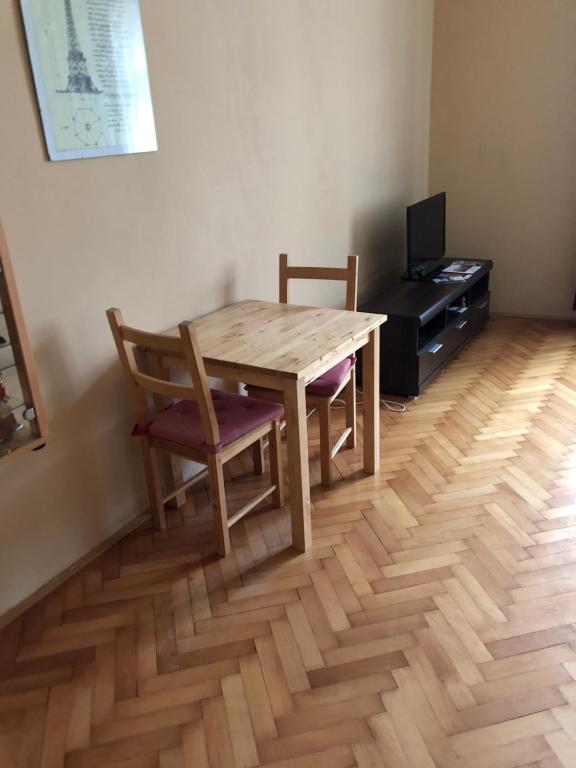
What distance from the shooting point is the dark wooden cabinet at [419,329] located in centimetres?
348

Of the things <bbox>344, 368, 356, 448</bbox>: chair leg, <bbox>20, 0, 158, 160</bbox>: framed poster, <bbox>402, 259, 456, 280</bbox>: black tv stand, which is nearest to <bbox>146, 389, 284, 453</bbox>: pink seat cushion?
<bbox>344, 368, 356, 448</bbox>: chair leg

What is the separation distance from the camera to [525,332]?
457 cm

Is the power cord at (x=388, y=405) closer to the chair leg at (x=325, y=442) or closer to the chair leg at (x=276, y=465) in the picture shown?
the chair leg at (x=325, y=442)

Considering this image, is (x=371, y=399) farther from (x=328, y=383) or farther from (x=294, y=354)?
(x=294, y=354)

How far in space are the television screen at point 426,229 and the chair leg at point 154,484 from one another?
224 centimetres

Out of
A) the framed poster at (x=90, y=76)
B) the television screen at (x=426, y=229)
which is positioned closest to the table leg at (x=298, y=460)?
the framed poster at (x=90, y=76)

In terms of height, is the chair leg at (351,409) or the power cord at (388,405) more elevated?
the chair leg at (351,409)

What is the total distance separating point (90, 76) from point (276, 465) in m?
1.55

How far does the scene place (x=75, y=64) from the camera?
203 cm

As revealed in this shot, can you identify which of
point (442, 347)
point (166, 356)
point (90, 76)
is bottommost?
point (442, 347)

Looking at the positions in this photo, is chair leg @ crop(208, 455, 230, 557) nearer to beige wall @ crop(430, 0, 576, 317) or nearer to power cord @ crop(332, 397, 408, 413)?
power cord @ crop(332, 397, 408, 413)

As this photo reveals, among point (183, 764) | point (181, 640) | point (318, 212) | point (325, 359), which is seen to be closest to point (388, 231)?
point (318, 212)

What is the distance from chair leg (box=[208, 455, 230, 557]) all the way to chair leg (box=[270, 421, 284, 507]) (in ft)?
0.97

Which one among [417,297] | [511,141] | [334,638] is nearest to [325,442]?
[334,638]
